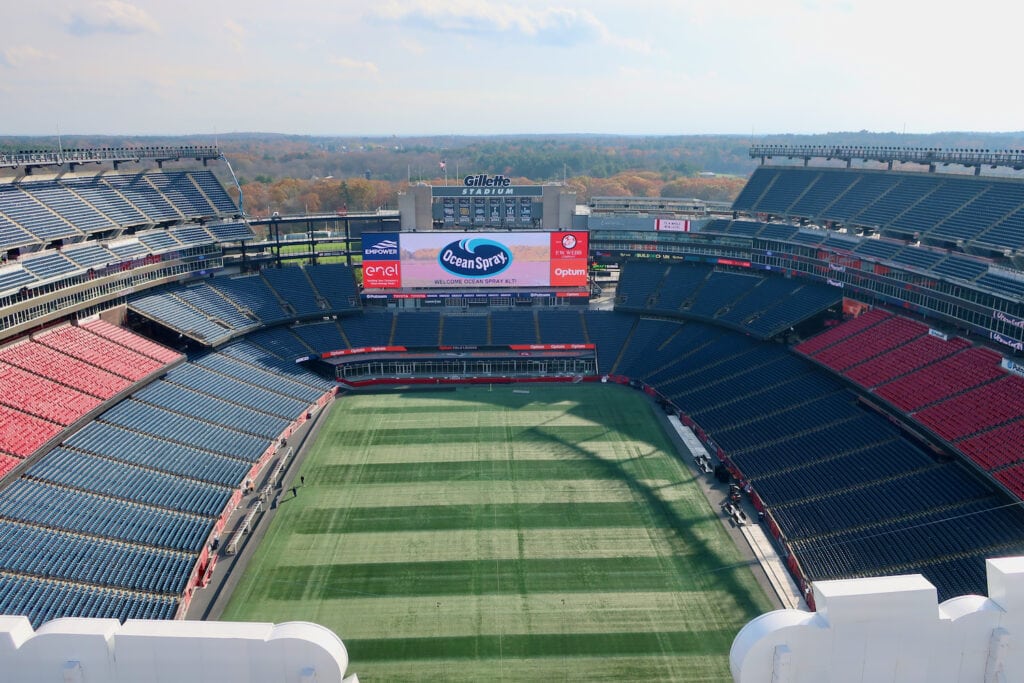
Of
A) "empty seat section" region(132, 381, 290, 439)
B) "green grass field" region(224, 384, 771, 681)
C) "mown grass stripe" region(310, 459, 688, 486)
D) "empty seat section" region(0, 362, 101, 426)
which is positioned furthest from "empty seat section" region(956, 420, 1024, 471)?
"empty seat section" region(0, 362, 101, 426)

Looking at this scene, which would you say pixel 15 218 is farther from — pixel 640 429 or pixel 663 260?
pixel 663 260

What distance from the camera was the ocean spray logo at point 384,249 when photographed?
69.6 meters

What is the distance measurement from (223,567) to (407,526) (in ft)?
32.8

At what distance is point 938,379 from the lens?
148 ft

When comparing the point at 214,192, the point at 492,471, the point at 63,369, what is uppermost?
the point at 214,192

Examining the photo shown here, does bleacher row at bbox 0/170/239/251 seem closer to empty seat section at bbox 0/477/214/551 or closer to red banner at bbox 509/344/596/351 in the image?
empty seat section at bbox 0/477/214/551

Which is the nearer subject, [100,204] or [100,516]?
[100,516]

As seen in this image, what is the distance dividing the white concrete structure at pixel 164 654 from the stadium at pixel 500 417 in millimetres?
52

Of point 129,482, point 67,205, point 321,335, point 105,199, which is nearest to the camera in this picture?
point 129,482

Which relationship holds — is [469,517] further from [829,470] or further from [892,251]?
[892,251]

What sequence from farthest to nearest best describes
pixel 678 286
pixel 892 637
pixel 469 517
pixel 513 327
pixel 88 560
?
pixel 678 286
pixel 513 327
pixel 469 517
pixel 88 560
pixel 892 637

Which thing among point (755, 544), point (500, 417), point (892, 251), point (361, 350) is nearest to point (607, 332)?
point (500, 417)

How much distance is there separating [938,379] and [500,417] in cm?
3079

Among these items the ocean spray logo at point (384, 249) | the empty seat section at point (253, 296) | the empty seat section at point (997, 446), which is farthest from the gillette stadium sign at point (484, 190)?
the empty seat section at point (997, 446)
